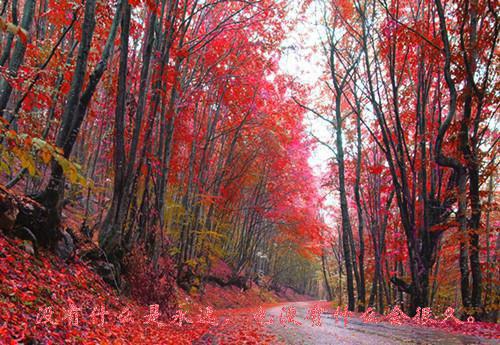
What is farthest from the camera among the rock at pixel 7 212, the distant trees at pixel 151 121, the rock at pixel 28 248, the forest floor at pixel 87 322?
the distant trees at pixel 151 121

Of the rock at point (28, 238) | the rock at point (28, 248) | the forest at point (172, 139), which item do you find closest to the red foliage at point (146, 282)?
the forest at point (172, 139)

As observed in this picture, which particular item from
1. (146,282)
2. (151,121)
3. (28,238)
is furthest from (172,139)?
(28,238)

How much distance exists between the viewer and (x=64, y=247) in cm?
554

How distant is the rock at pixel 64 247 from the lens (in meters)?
5.39

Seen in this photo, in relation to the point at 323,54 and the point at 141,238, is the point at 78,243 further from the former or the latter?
the point at 323,54

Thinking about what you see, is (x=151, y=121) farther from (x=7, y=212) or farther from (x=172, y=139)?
(x=7, y=212)

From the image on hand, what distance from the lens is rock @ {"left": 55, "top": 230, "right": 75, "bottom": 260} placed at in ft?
17.7

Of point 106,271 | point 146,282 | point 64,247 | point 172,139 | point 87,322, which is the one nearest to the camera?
point 87,322

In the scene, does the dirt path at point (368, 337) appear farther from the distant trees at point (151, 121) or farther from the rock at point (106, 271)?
the distant trees at point (151, 121)

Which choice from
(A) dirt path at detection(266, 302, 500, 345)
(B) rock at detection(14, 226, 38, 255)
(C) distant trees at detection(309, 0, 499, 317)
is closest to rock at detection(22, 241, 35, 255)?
(B) rock at detection(14, 226, 38, 255)

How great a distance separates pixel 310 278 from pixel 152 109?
5207 centimetres

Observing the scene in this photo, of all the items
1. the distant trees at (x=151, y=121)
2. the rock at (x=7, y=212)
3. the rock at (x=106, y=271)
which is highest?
the distant trees at (x=151, y=121)

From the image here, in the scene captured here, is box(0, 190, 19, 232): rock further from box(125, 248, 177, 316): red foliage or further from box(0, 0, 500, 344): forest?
box(125, 248, 177, 316): red foliage

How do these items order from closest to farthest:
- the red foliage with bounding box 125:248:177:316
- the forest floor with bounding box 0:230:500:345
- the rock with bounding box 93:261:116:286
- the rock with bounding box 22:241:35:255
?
1. the forest floor with bounding box 0:230:500:345
2. the rock with bounding box 22:241:35:255
3. the rock with bounding box 93:261:116:286
4. the red foliage with bounding box 125:248:177:316
